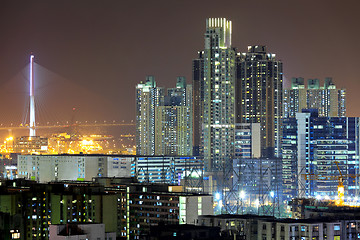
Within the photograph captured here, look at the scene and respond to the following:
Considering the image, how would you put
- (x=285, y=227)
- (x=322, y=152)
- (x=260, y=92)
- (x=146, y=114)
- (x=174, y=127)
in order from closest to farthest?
(x=285, y=227)
(x=322, y=152)
(x=260, y=92)
(x=174, y=127)
(x=146, y=114)

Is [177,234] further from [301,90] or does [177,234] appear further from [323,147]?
[301,90]

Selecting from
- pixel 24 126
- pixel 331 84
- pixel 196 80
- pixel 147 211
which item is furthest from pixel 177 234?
pixel 24 126

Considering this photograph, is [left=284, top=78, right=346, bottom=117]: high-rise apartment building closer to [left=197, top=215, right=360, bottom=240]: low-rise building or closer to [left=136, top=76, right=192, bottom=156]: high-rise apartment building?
[left=136, top=76, right=192, bottom=156]: high-rise apartment building

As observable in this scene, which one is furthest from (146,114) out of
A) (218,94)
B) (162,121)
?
(218,94)

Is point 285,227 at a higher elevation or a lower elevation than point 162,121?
lower

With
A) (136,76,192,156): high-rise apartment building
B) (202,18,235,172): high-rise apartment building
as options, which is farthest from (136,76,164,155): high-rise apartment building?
(202,18,235,172): high-rise apartment building

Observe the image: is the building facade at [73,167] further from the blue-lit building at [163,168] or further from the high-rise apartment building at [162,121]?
the high-rise apartment building at [162,121]

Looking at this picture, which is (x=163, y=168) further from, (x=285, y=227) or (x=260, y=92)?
(x=285, y=227)
